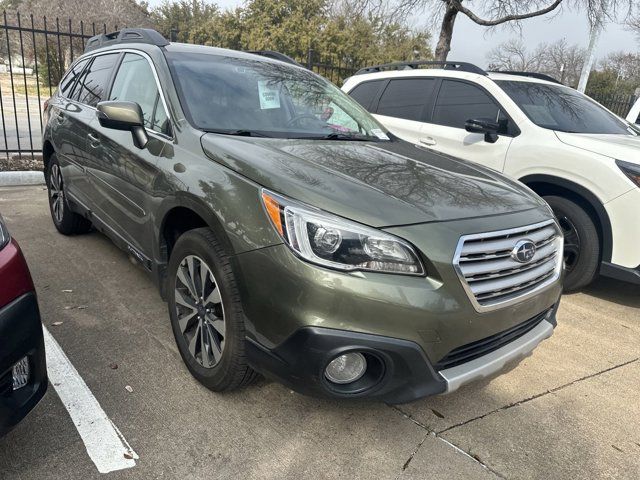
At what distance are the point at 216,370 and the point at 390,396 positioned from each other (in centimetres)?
87

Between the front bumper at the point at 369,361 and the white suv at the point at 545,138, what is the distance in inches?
89.1

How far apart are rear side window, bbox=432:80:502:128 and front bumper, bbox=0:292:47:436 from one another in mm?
4242

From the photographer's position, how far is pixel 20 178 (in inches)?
267

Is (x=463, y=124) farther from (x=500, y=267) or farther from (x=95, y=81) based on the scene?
(x=95, y=81)

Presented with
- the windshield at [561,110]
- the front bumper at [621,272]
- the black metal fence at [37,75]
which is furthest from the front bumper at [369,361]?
the black metal fence at [37,75]

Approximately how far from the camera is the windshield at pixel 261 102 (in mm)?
2836

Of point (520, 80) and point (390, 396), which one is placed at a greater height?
point (520, 80)

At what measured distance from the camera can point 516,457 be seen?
2287mm

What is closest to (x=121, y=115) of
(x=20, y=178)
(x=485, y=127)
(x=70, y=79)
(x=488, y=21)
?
(x=70, y=79)

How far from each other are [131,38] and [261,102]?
139cm

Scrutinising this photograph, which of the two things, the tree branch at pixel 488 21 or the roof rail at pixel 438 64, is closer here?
the roof rail at pixel 438 64

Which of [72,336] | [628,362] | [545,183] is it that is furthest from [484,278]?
[545,183]

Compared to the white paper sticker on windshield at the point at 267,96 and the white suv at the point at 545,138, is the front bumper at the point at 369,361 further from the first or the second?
the white suv at the point at 545,138

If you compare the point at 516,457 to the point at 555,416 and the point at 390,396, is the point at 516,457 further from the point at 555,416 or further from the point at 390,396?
the point at 390,396
